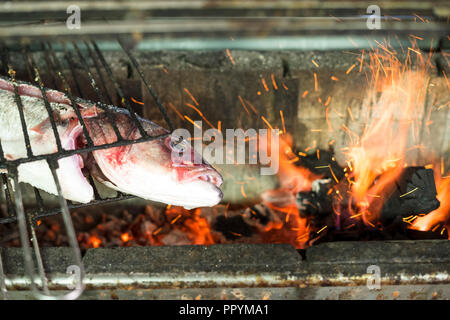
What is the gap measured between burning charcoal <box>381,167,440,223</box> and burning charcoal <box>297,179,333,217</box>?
0.56m

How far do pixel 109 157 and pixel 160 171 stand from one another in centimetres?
34

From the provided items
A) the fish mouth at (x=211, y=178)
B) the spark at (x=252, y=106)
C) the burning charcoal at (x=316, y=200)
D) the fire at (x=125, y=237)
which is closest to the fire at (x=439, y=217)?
the burning charcoal at (x=316, y=200)

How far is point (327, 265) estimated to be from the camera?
7.83 ft

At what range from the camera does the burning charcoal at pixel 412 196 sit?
11.0ft

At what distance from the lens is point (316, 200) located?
378 centimetres

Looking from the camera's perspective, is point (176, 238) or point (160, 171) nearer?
point (160, 171)

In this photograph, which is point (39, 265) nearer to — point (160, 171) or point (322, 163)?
point (160, 171)

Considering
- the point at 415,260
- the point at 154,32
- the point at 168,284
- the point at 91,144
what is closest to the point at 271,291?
the point at 168,284

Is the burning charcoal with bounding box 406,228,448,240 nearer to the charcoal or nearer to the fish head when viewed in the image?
the charcoal

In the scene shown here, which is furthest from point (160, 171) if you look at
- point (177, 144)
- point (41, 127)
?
point (41, 127)

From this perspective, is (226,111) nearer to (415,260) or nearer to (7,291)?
(415,260)

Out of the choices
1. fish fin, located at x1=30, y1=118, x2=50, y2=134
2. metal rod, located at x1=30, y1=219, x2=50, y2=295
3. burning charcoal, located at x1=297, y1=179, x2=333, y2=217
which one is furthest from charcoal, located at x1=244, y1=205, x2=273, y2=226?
fish fin, located at x1=30, y1=118, x2=50, y2=134

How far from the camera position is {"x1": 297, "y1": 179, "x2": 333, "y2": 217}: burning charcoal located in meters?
3.70
